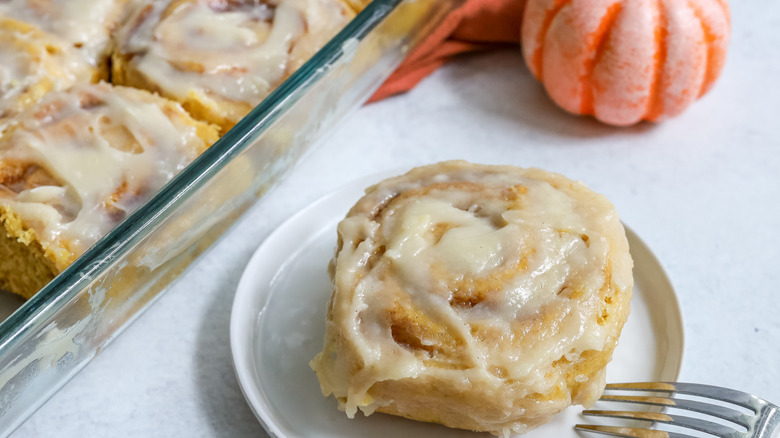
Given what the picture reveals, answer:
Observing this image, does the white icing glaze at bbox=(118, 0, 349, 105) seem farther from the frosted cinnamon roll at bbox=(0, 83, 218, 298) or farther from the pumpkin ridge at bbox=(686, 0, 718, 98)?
the pumpkin ridge at bbox=(686, 0, 718, 98)

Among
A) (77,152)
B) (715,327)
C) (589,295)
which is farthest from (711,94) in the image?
(77,152)

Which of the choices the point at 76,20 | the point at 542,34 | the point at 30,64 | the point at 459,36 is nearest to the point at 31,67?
the point at 30,64

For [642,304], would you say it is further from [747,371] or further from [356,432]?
[356,432]

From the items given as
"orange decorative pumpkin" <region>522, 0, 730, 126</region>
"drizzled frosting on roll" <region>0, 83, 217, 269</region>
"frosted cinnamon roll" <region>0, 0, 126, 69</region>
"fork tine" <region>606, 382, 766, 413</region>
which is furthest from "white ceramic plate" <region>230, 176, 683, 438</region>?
"frosted cinnamon roll" <region>0, 0, 126, 69</region>

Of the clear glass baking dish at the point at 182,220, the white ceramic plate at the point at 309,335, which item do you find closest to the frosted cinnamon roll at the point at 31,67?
the clear glass baking dish at the point at 182,220

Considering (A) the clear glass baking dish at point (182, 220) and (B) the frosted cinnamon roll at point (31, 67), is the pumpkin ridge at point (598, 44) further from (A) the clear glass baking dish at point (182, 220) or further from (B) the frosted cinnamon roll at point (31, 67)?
(B) the frosted cinnamon roll at point (31, 67)

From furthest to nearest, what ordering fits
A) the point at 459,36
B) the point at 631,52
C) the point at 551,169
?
1. the point at 459,36
2. the point at 551,169
3. the point at 631,52

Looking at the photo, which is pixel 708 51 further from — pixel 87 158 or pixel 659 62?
pixel 87 158
